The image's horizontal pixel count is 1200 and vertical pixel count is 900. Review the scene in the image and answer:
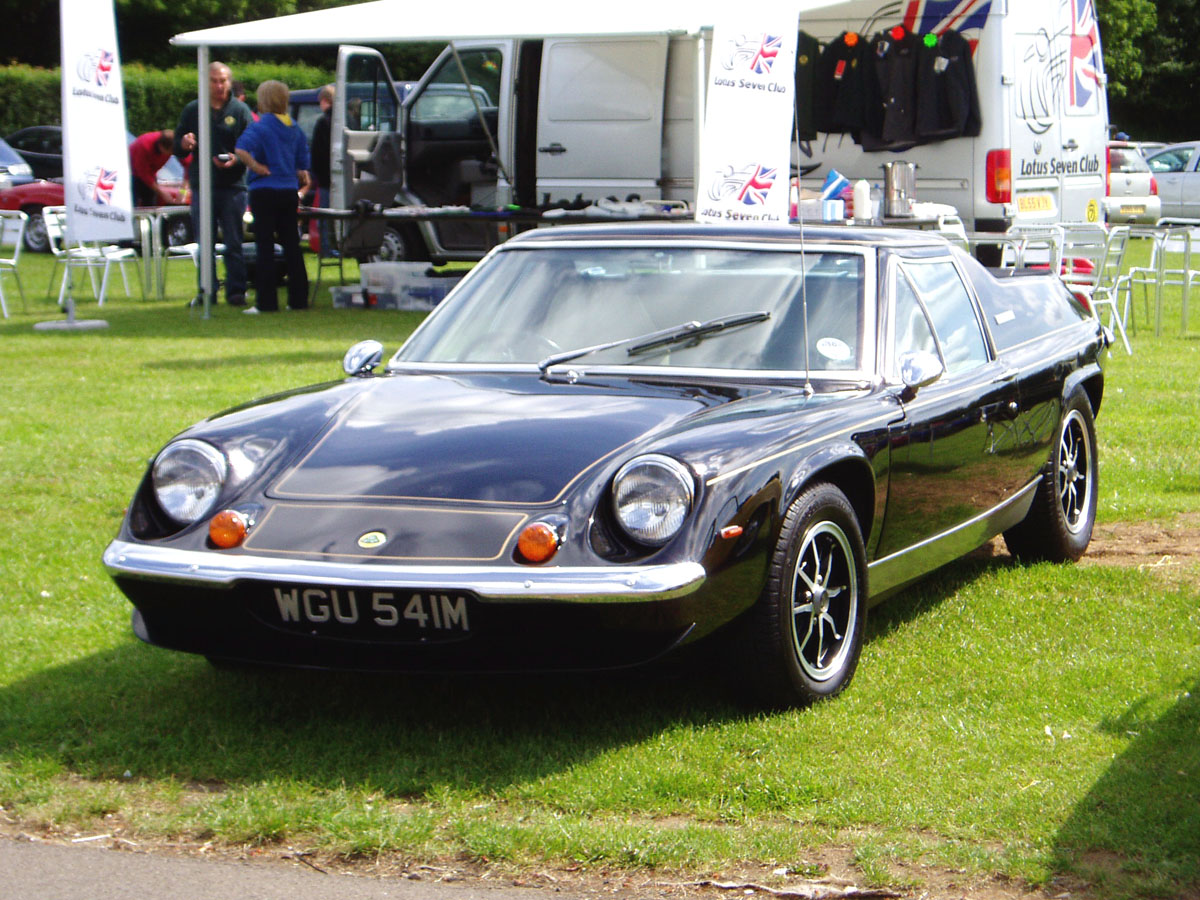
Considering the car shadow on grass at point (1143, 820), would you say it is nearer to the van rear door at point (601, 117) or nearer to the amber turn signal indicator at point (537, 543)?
the amber turn signal indicator at point (537, 543)

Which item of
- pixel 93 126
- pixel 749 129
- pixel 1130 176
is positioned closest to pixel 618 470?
pixel 749 129

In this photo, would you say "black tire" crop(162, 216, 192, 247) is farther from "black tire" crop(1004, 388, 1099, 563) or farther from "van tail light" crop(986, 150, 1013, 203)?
"black tire" crop(1004, 388, 1099, 563)

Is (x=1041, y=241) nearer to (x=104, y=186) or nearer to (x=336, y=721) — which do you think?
(x=104, y=186)

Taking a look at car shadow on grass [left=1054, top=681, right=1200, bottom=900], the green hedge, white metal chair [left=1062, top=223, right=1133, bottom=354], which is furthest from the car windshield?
the green hedge

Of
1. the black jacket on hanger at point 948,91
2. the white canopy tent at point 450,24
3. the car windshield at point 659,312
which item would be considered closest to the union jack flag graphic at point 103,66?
the white canopy tent at point 450,24

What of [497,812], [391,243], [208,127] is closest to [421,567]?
[497,812]

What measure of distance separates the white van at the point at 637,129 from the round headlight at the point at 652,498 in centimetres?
824

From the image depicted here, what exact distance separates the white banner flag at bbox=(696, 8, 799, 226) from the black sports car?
2.12 metres

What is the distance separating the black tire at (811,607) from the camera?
4.03 metres

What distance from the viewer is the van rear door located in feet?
47.4

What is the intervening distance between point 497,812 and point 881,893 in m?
0.89

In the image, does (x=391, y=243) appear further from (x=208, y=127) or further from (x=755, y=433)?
(x=755, y=433)

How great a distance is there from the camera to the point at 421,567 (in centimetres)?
372

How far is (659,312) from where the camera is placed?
196 inches
